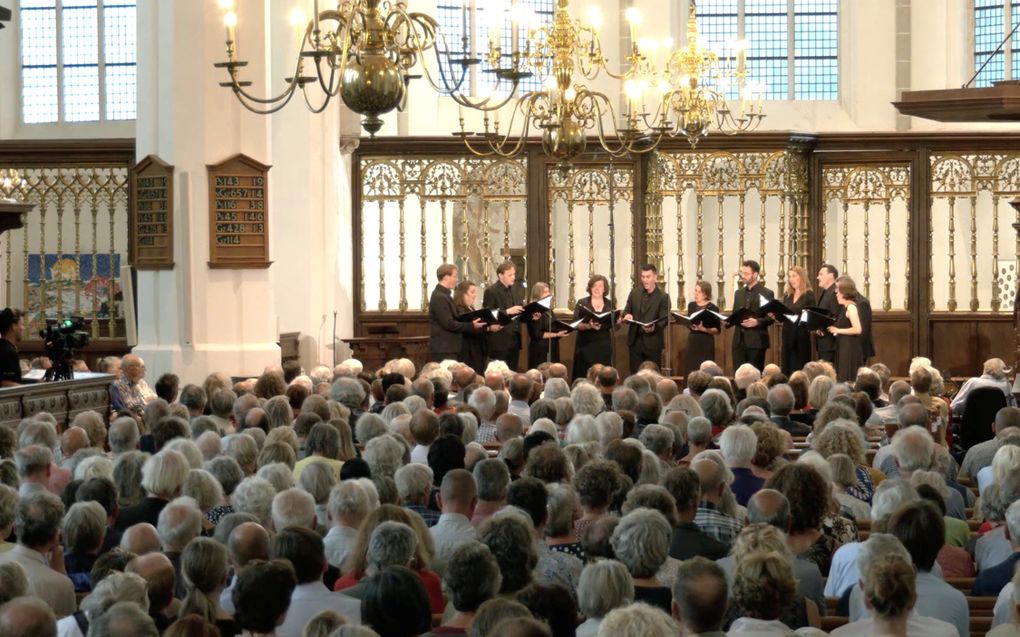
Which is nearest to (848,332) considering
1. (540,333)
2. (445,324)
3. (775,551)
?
(540,333)

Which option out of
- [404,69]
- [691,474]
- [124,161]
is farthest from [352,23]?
[124,161]

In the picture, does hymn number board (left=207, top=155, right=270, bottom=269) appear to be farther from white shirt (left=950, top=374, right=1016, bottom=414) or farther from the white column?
white shirt (left=950, top=374, right=1016, bottom=414)

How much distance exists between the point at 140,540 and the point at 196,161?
8.86m

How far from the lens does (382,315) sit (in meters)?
17.9

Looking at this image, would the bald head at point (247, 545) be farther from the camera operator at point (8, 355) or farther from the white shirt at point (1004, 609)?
the camera operator at point (8, 355)

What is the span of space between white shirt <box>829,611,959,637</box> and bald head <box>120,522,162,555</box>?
238cm

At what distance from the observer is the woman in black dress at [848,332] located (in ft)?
50.3

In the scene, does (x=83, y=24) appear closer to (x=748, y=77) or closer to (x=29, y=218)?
(x=29, y=218)

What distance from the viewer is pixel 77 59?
22156 mm

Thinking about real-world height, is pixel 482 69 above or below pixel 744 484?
above

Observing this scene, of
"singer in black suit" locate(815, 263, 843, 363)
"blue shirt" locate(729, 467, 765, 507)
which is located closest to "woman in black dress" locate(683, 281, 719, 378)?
"singer in black suit" locate(815, 263, 843, 363)

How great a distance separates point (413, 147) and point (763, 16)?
8.00m

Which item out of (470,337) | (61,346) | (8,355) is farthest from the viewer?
(470,337)

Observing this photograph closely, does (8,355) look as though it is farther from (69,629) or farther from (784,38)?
(784,38)
